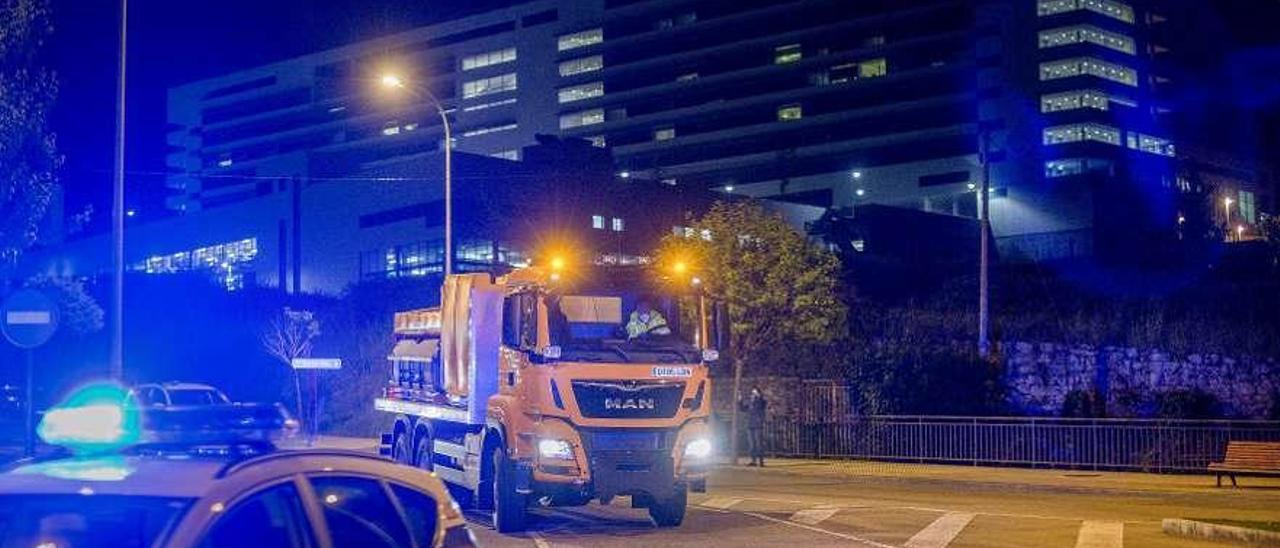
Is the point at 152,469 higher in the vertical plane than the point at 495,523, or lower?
higher

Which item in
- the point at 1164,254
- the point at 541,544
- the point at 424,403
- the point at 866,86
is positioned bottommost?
the point at 541,544

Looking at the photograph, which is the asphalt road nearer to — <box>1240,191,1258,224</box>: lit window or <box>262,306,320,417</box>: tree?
<box>262,306,320,417</box>: tree

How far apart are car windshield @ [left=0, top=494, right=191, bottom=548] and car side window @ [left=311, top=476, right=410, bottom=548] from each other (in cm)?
79

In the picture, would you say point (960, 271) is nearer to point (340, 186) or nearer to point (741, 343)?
point (340, 186)

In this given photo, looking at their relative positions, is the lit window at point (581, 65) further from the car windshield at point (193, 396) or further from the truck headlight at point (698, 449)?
the truck headlight at point (698, 449)

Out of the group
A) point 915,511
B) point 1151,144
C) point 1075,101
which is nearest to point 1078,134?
point 1075,101

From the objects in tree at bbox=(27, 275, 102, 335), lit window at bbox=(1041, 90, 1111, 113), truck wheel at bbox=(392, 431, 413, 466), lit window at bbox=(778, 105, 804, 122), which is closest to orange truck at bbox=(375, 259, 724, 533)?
truck wheel at bbox=(392, 431, 413, 466)

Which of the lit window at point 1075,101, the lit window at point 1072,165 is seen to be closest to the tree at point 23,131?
the lit window at point 1072,165

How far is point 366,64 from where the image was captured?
130 metres

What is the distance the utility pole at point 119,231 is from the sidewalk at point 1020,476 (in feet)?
45.8

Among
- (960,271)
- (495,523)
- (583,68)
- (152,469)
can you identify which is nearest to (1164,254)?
(960,271)

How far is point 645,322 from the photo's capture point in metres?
16.8

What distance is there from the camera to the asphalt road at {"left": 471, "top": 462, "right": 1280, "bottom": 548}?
645 inches

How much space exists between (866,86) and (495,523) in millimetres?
93120
